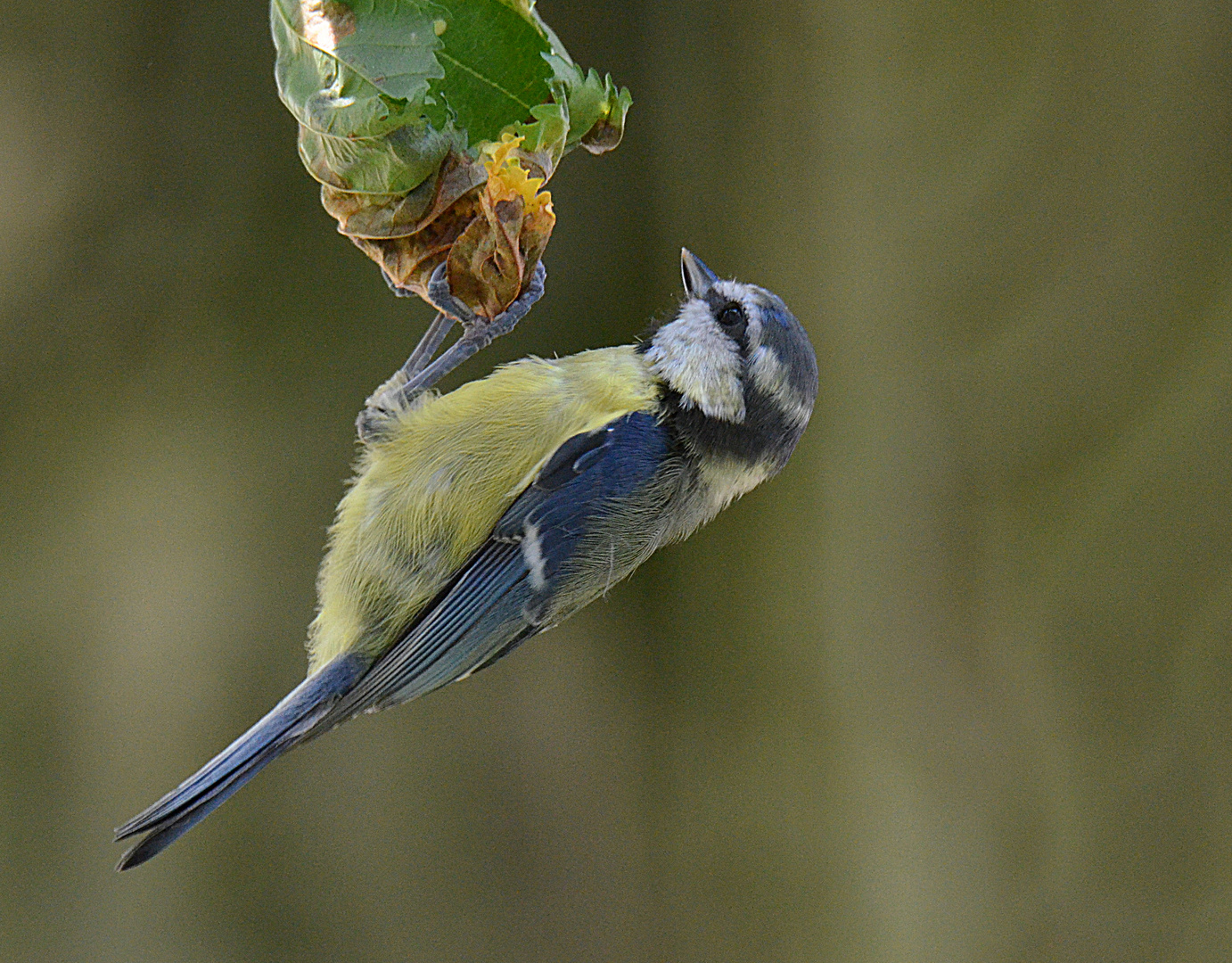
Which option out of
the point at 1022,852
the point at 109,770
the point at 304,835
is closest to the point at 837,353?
the point at 1022,852

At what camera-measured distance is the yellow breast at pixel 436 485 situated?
1.01m

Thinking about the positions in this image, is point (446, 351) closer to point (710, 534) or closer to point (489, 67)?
point (489, 67)

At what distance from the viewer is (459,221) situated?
0.80 metres

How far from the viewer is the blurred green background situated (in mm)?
1550

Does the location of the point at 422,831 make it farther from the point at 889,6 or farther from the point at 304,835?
the point at 889,6

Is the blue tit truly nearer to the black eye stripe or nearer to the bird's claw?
the black eye stripe

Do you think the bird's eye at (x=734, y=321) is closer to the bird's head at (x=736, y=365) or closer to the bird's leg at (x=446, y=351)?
the bird's head at (x=736, y=365)

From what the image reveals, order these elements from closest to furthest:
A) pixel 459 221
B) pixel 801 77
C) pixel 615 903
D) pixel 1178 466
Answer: pixel 459 221
pixel 1178 466
pixel 801 77
pixel 615 903

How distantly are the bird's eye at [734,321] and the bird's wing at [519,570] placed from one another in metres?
0.11

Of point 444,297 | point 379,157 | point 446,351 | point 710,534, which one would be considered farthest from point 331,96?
point 710,534

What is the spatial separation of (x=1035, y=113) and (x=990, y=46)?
0.38 ft

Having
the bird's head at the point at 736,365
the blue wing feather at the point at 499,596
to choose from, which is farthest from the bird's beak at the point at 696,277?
the blue wing feather at the point at 499,596

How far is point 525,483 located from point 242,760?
339mm

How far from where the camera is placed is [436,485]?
3.31 feet
